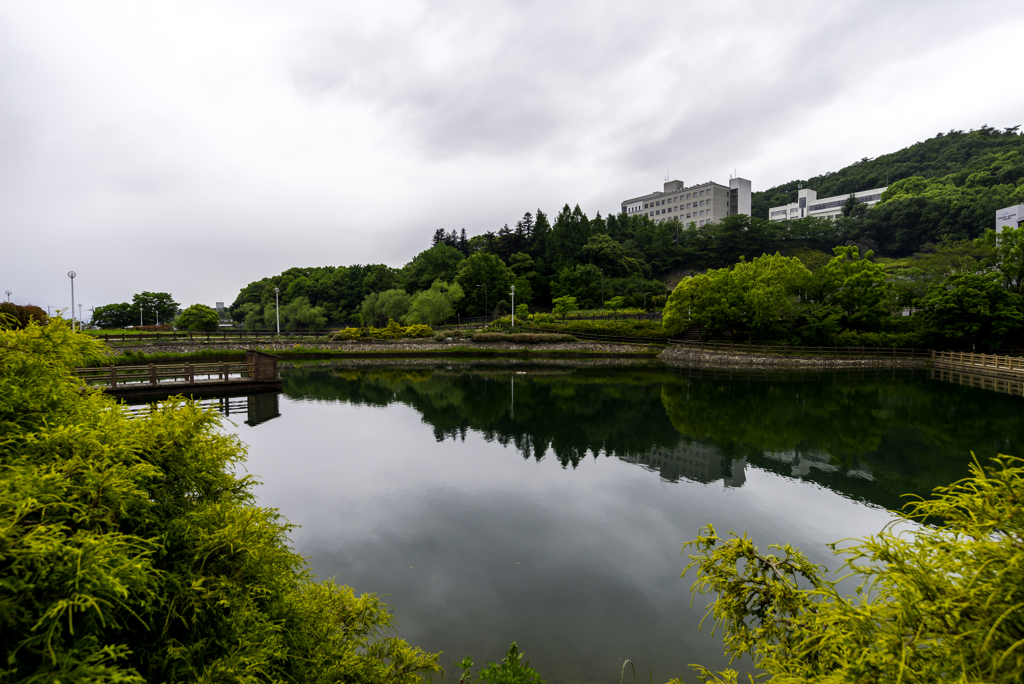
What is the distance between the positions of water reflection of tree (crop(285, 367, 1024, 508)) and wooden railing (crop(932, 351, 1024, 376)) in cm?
460

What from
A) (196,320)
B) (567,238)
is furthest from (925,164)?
(196,320)

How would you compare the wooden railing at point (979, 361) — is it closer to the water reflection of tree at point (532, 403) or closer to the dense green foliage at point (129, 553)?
the water reflection of tree at point (532, 403)

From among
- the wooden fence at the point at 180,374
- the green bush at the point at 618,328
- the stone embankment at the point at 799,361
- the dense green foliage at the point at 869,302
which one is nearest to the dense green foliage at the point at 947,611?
the wooden fence at the point at 180,374

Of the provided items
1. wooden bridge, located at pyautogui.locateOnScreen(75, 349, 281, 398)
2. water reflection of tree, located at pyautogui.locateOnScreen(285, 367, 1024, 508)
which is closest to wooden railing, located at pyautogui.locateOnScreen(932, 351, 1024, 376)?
water reflection of tree, located at pyautogui.locateOnScreen(285, 367, 1024, 508)

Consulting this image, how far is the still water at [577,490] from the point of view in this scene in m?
5.50

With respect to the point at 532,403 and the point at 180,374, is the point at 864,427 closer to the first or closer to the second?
the point at 532,403

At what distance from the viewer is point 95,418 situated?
264 centimetres

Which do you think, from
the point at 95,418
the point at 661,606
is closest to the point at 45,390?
the point at 95,418

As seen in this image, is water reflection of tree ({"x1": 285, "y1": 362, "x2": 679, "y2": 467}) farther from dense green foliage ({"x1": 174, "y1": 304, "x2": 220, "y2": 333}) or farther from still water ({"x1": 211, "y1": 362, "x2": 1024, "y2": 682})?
dense green foliage ({"x1": 174, "y1": 304, "x2": 220, "y2": 333})

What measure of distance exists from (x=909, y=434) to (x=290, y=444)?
19.4 metres

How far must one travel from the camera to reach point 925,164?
105 metres

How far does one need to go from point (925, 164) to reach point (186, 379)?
487 ft

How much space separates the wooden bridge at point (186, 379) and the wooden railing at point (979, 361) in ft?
131

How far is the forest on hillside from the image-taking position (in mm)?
65875
